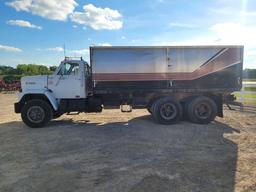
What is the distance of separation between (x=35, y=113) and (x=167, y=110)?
5048 millimetres

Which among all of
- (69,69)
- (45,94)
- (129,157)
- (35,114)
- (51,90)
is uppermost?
(69,69)

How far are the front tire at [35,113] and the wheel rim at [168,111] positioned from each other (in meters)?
4.39

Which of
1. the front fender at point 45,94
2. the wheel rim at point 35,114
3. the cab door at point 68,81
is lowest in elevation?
the wheel rim at point 35,114

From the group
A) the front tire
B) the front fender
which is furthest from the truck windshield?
the front tire

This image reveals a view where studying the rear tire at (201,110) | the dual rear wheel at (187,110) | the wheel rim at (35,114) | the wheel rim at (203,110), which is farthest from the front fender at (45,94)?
the wheel rim at (203,110)

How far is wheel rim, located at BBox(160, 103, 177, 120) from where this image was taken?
33.4ft

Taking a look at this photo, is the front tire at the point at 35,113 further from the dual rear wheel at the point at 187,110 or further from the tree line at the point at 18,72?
the tree line at the point at 18,72

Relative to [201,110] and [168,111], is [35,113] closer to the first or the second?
[168,111]

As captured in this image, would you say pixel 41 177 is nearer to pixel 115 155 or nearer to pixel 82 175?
pixel 82 175

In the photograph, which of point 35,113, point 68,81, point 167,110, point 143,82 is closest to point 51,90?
point 68,81

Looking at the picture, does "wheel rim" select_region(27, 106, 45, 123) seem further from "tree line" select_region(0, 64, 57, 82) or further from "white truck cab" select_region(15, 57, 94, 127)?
"tree line" select_region(0, 64, 57, 82)

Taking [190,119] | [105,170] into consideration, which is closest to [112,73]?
[190,119]

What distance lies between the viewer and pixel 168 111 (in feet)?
33.6

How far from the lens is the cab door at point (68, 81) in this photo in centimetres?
1027
